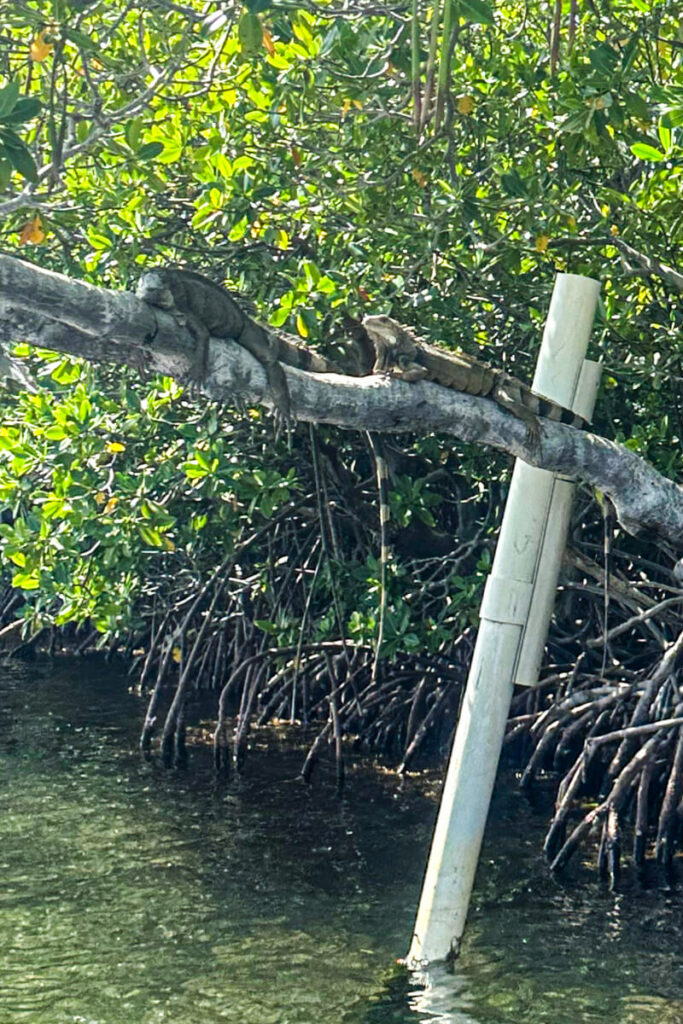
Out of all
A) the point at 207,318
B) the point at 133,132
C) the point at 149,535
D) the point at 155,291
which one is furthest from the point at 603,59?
the point at 149,535

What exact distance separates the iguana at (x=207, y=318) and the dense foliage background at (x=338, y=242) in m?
1.24

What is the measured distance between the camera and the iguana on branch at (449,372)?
170 inches

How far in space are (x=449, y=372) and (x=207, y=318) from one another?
3.03 ft

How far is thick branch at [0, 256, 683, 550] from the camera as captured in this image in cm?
351

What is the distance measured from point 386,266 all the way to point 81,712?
16.5 ft

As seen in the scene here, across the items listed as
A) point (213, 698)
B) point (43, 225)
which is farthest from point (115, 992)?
point (213, 698)

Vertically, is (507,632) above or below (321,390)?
below

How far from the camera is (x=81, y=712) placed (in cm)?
1066

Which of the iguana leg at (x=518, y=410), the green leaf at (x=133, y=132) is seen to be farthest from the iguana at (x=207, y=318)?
the green leaf at (x=133, y=132)

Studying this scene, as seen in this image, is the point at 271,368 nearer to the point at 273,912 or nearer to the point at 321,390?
the point at 321,390

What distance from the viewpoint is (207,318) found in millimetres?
3842

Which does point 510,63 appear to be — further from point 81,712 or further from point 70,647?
point 70,647

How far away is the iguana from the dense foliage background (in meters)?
1.24

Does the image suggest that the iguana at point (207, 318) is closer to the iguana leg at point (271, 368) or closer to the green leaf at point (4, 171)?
the iguana leg at point (271, 368)
